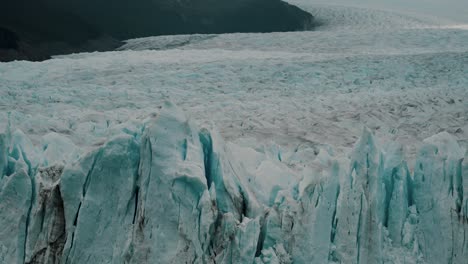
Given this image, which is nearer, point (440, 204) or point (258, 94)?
point (440, 204)

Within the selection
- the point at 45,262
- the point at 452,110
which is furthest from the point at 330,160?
the point at 452,110

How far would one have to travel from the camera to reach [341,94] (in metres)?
10.5

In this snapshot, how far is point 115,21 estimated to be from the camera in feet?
75.8

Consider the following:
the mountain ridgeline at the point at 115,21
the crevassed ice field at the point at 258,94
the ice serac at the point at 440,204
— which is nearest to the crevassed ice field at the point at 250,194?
the ice serac at the point at 440,204

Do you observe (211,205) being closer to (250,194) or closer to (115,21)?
(250,194)

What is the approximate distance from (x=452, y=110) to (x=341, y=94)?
233 cm

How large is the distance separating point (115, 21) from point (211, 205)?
20513 millimetres

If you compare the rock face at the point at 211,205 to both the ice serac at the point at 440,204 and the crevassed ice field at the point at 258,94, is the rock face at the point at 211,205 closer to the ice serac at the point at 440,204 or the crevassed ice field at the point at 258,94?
the ice serac at the point at 440,204

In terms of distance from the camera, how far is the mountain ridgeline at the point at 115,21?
17833 mm

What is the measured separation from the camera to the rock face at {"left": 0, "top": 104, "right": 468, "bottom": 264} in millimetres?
4375

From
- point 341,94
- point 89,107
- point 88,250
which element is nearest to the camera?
point 88,250

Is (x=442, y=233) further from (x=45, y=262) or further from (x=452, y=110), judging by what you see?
(x=452, y=110)

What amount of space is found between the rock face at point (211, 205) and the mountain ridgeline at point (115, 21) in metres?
12.3

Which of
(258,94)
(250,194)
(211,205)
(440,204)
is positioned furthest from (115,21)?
(440,204)
